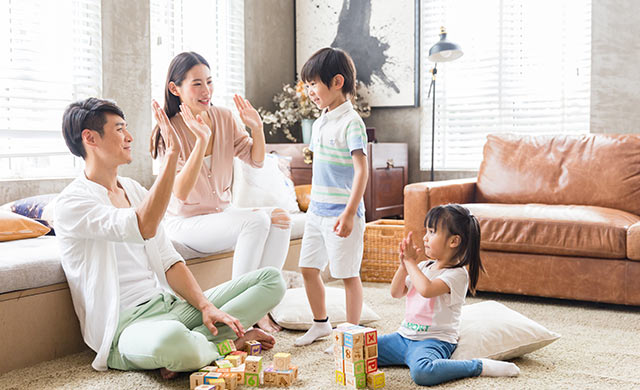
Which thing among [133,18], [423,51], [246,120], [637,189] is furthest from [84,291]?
[423,51]

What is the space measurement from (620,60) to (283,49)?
246 cm

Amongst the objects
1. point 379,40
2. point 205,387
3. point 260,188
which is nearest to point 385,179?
point 260,188

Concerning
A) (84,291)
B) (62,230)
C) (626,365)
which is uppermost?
(62,230)

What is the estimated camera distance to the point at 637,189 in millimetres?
3357

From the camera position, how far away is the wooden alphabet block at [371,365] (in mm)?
1897

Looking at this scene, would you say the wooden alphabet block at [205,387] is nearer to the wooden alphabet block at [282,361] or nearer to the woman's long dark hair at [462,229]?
the wooden alphabet block at [282,361]

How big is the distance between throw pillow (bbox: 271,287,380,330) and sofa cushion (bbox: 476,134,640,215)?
1.41 m

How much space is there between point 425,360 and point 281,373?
44 centimetres

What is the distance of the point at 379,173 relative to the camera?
4.23 meters

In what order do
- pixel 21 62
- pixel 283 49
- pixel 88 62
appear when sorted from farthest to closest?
1. pixel 283 49
2. pixel 88 62
3. pixel 21 62

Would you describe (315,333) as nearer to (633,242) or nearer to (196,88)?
(196,88)

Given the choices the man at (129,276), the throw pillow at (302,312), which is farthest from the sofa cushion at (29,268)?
the throw pillow at (302,312)

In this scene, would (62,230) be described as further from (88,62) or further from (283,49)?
(283,49)

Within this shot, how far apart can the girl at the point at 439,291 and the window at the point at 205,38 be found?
244 centimetres
